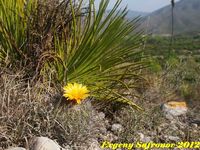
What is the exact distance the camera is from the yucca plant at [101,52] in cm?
487

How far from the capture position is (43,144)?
3.54 meters

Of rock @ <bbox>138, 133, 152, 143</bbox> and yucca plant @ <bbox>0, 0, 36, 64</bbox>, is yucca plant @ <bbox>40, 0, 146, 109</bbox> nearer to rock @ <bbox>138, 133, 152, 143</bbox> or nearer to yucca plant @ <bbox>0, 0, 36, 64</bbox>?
yucca plant @ <bbox>0, 0, 36, 64</bbox>

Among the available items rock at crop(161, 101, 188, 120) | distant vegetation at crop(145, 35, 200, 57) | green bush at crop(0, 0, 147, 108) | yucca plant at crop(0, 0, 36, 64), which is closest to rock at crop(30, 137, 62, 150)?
green bush at crop(0, 0, 147, 108)

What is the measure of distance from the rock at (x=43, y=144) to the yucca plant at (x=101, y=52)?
116 centimetres

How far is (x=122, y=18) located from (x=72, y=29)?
0.58 meters

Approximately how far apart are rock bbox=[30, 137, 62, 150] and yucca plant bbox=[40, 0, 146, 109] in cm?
116

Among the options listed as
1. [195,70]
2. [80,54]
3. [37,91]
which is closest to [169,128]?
[80,54]

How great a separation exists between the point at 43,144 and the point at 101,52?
176 centimetres

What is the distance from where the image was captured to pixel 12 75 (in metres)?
4.12

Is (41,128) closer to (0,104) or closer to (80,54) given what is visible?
(0,104)

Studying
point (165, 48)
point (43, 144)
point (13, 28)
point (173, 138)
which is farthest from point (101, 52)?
point (165, 48)

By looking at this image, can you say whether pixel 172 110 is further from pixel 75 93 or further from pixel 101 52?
pixel 75 93

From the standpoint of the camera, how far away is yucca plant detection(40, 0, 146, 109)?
4.87 metres

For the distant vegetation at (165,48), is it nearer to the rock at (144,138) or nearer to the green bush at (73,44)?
the green bush at (73,44)
